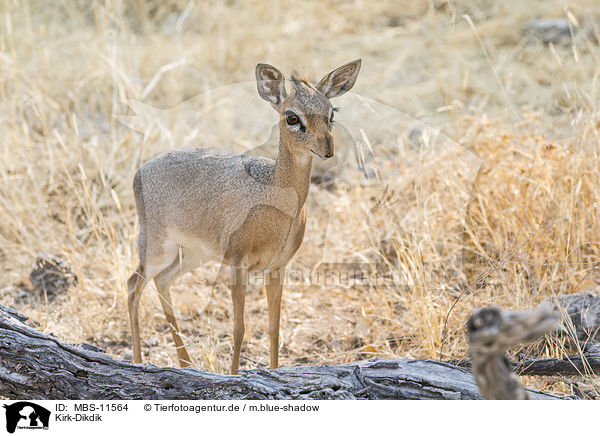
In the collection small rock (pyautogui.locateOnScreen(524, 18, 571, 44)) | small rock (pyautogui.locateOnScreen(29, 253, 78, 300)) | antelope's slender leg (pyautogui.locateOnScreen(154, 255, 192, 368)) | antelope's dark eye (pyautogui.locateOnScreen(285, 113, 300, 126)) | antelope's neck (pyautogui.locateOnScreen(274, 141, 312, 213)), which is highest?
small rock (pyautogui.locateOnScreen(524, 18, 571, 44))

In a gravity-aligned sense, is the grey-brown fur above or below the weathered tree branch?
below

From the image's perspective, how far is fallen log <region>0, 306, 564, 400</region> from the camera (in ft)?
9.41

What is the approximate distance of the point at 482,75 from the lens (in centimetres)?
812

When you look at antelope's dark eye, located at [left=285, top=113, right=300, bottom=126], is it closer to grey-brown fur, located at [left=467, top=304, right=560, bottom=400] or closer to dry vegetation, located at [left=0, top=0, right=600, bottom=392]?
dry vegetation, located at [left=0, top=0, right=600, bottom=392]

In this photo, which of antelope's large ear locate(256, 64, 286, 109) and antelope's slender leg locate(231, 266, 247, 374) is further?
antelope's slender leg locate(231, 266, 247, 374)

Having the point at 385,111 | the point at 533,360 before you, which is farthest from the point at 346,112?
the point at 533,360

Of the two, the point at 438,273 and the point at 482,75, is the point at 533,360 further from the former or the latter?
the point at 482,75

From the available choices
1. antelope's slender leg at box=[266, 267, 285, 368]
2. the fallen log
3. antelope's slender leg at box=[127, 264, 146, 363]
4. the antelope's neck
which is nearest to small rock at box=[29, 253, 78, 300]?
antelope's slender leg at box=[127, 264, 146, 363]

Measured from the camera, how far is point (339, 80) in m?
3.50

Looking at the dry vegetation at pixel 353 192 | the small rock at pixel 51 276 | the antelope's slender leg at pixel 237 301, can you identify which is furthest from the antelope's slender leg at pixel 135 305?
the small rock at pixel 51 276

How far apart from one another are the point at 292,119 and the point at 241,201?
23.8 inches

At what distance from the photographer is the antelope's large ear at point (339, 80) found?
345 cm

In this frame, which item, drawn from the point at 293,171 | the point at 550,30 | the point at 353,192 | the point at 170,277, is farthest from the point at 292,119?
the point at 550,30

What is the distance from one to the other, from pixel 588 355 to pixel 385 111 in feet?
14.0
